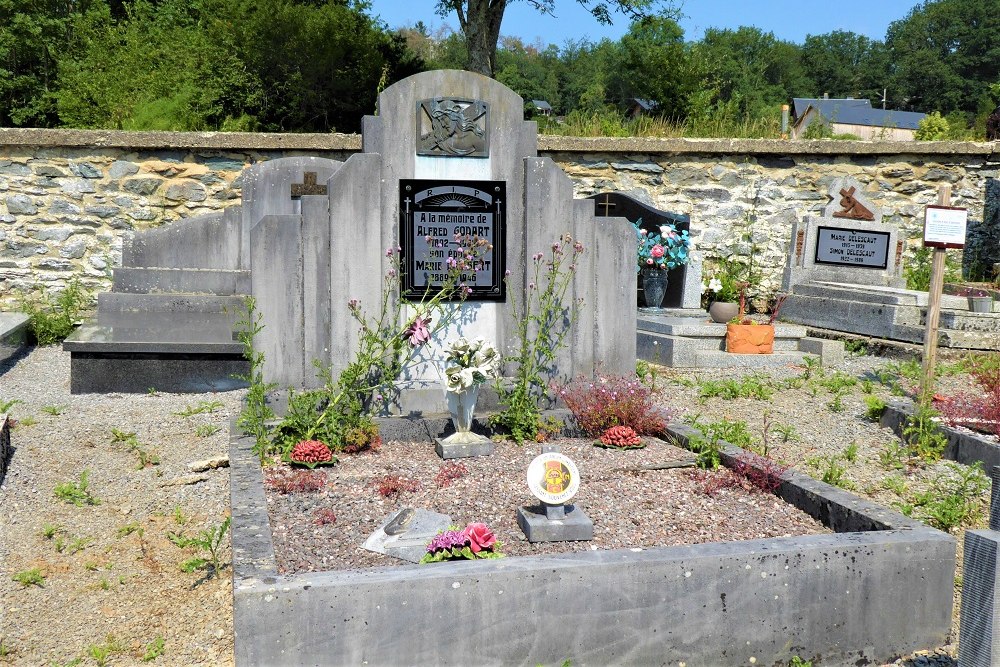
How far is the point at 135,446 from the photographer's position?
601 centimetres

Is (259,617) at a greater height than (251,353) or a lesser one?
lesser

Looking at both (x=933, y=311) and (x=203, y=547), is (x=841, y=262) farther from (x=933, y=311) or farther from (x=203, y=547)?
(x=203, y=547)

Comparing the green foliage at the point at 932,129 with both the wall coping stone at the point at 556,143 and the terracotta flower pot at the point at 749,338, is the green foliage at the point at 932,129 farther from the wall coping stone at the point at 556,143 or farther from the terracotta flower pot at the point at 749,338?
the terracotta flower pot at the point at 749,338

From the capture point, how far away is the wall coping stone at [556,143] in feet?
34.6

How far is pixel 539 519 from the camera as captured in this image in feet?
13.2

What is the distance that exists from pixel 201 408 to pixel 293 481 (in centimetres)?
262

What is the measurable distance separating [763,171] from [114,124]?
836 centimetres

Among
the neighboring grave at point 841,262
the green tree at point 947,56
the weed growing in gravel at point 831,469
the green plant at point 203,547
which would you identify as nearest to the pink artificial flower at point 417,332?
the green plant at point 203,547

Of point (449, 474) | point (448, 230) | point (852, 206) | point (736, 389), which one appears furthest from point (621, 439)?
point (852, 206)

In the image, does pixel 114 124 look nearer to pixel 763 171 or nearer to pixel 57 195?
pixel 57 195

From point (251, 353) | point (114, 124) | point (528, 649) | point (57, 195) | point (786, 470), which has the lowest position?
point (528, 649)

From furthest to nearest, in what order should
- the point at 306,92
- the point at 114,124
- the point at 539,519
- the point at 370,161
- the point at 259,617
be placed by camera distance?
the point at 306,92
the point at 114,124
the point at 370,161
the point at 539,519
the point at 259,617

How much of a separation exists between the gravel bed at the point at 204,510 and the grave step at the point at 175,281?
153cm

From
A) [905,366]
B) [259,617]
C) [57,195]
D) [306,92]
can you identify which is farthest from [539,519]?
[306,92]
